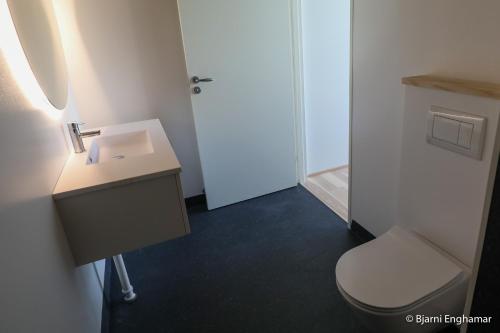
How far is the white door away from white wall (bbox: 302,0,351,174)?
27cm

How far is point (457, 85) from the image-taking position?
1.20 meters

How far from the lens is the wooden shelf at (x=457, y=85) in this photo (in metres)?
1.10

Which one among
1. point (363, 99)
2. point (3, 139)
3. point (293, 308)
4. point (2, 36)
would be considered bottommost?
point (293, 308)

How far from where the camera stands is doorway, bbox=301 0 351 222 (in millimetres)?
2701

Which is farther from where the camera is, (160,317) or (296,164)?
(296,164)

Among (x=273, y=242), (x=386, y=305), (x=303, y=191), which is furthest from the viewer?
(x=303, y=191)

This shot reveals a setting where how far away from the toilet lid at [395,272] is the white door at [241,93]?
1378 mm

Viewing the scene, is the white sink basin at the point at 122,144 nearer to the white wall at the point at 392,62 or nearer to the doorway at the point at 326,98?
the white wall at the point at 392,62

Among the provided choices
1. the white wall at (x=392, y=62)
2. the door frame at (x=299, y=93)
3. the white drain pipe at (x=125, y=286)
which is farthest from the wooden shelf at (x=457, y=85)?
the white drain pipe at (x=125, y=286)

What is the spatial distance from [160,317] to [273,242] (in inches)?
33.1

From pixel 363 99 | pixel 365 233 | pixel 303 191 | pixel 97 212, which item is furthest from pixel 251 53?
pixel 97 212

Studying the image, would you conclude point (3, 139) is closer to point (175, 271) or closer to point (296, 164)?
point (175, 271)

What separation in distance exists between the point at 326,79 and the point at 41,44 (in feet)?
6.87

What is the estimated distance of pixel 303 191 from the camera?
2.91 m
